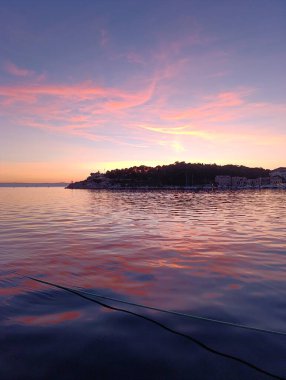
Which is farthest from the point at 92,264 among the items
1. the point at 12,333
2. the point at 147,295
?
the point at 12,333

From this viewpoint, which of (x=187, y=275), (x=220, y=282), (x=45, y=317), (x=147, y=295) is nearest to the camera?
(x=45, y=317)

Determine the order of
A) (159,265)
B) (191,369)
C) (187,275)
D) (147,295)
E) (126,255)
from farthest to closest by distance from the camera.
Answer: (126,255) → (159,265) → (187,275) → (147,295) → (191,369)

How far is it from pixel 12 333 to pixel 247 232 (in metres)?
15.2

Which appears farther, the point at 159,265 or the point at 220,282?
the point at 159,265

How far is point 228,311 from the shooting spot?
6141 mm

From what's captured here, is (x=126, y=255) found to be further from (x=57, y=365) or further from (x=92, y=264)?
(x=57, y=365)

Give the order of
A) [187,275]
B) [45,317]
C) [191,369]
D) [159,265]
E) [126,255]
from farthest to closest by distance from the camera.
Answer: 1. [126,255]
2. [159,265]
3. [187,275]
4. [45,317]
5. [191,369]

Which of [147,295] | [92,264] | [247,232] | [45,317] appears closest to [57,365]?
[45,317]

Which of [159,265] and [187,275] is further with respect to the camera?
[159,265]

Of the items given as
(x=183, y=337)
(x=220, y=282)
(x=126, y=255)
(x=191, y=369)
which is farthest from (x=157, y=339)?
(x=126, y=255)

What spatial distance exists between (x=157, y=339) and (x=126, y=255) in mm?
7015

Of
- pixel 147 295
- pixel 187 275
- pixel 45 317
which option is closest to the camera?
pixel 45 317

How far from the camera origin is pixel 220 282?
8.19m

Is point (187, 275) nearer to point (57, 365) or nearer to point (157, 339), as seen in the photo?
point (157, 339)
